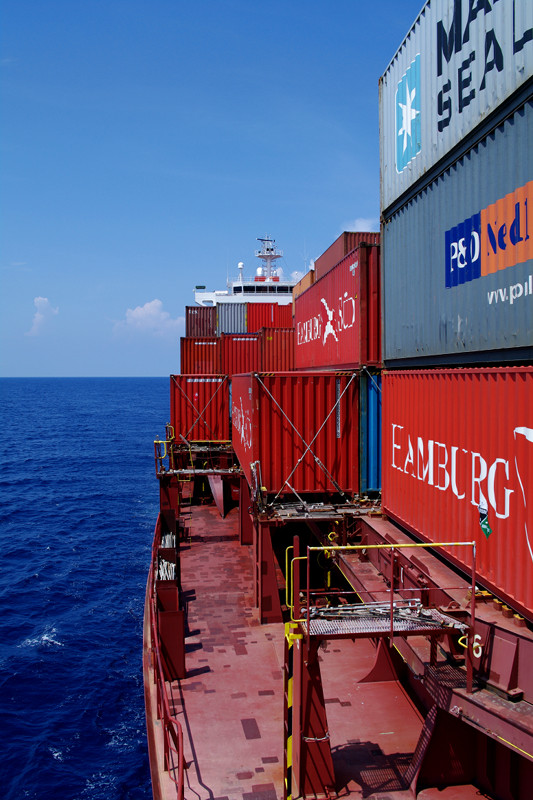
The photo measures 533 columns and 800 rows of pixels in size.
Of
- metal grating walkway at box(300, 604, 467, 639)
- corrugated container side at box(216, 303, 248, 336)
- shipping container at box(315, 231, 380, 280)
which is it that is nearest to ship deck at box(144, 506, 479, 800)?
metal grating walkway at box(300, 604, 467, 639)

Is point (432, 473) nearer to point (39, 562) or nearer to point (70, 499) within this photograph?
point (39, 562)

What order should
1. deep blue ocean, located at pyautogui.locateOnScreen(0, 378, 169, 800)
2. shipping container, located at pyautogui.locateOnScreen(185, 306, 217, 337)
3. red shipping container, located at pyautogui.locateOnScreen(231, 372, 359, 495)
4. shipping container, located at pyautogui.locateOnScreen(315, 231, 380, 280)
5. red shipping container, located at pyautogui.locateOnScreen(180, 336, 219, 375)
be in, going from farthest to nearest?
shipping container, located at pyautogui.locateOnScreen(185, 306, 217, 337) < red shipping container, located at pyautogui.locateOnScreen(180, 336, 219, 375) < shipping container, located at pyautogui.locateOnScreen(315, 231, 380, 280) < deep blue ocean, located at pyautogui.locateOnScreen(0, 378, 169, 800) < red shipping container, located at pyautogui.locateOnScreen(231, 372, 359, 495)

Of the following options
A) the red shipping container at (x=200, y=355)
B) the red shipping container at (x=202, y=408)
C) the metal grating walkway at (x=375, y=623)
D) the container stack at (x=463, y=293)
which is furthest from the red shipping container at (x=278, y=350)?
the metal grating walkway at (x=375, y=623)

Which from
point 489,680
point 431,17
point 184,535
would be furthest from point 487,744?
point 184,535

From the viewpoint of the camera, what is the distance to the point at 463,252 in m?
9.10

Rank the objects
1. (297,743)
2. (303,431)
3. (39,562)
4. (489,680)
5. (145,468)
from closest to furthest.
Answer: (489,680)
(297,743)
(303,431)
(39,562)
(145,468)

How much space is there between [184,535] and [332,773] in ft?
45.9

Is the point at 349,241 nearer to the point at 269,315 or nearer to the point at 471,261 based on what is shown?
the point at 471,261

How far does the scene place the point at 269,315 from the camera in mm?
35531

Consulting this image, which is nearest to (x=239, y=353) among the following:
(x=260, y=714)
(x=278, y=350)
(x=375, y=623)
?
(x=278, y=350)

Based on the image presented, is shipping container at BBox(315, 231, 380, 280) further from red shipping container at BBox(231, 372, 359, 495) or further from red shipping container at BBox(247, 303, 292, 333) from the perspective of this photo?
red shipping container at BBox(247, 303, 292, 333)

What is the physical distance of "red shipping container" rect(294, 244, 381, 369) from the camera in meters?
13.7

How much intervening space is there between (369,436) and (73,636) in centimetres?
1394

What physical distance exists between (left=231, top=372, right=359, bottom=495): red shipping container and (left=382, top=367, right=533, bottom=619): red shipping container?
2.18m
